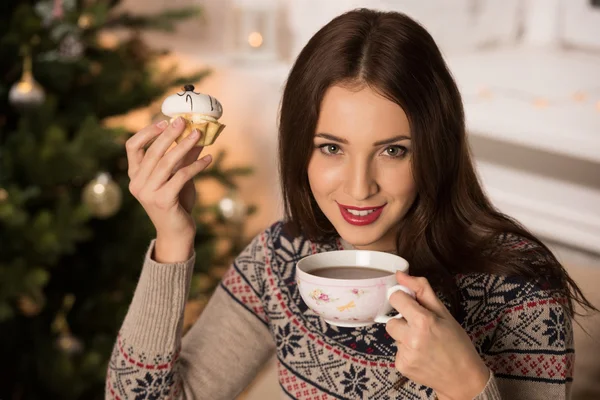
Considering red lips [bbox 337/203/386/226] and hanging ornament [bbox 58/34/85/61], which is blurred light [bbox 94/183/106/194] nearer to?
hanging ornament [bbox 58/34/85/61]

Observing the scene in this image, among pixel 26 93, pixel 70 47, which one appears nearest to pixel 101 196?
pixel 26 93

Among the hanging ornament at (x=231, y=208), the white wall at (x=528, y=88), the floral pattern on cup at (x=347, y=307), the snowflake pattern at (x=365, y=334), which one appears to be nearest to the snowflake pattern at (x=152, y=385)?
the snowflake pattern at (x=365, y=334)

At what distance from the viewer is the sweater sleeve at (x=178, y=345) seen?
1.24 m

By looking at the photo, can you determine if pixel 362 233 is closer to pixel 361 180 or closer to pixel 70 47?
pixel 361 180

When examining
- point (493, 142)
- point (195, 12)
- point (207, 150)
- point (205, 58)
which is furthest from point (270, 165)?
point (493, 142)

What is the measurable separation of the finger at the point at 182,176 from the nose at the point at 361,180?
213 mm

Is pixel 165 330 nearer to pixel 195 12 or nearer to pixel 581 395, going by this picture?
pixel 581 395

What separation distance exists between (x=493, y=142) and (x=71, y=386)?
143 cm

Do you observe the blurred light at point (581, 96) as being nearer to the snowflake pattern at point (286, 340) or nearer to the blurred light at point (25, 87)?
the snowflake pattern at point (286, 340)

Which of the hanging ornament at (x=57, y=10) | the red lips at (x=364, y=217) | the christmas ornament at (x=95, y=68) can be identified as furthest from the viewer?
the christmas ornament at (x=95, y=68)

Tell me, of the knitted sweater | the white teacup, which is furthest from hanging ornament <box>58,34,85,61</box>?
the white teacup

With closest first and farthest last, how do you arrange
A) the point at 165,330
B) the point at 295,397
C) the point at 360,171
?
the point at 360,171
the point at 165,330
the point at 295,397

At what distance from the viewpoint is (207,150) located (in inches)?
122

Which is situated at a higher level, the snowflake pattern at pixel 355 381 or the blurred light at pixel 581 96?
the blurred light at pixel 581 96
